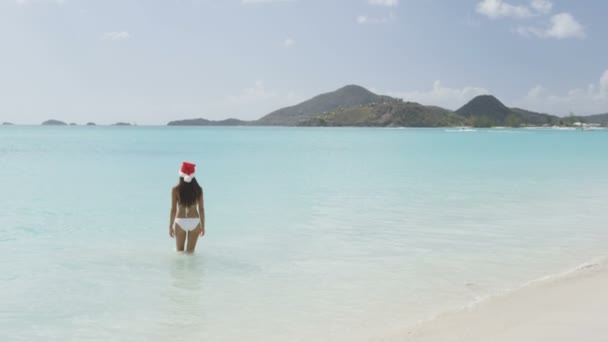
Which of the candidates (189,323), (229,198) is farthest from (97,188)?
(189,323)

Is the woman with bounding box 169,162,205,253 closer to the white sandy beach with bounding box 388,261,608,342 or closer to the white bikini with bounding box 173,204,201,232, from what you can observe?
the white bikini with bounding box 173,204,201,232

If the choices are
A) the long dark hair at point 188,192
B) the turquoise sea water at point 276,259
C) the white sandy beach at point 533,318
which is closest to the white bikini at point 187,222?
the long dark hair at point 188,192

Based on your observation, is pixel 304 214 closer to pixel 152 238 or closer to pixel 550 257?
pixel 152 238

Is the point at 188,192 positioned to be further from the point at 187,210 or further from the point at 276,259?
the point at 276,259

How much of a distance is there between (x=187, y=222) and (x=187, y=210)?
203 millimetres

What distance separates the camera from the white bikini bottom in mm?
9445

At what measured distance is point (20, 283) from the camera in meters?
8.16

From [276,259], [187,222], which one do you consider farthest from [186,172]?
[276,259]

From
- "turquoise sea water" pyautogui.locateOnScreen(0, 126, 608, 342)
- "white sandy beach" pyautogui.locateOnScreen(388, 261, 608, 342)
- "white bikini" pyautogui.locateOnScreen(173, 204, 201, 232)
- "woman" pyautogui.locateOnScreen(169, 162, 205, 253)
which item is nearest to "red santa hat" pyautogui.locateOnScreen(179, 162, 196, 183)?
"woman" pyautogui.locateOnScreen(169, 162, 205, 253)

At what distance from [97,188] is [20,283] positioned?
49.7ft

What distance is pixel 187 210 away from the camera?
9430 mm

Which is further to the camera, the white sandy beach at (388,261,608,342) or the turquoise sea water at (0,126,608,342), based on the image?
the turquoise sea water at (0,126,608,342)

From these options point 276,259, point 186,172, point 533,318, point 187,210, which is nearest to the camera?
point 533,318

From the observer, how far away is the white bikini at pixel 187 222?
945cm
